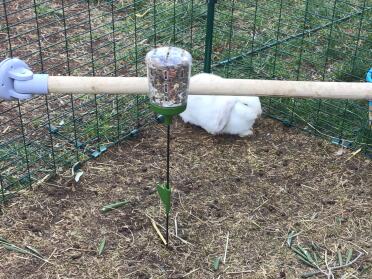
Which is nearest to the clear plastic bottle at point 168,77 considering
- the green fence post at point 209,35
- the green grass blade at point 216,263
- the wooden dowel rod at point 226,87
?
the wooden dowel rod at point 226,87

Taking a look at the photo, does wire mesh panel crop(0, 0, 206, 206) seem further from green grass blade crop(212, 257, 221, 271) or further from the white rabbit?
green grass blade crop(212, 257, 221, 271)

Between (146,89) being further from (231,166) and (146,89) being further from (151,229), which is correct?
(231,166)

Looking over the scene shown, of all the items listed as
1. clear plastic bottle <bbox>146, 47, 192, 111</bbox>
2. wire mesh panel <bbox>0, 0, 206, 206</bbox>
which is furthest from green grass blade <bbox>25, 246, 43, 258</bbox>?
clear plastic bottle <bbox>146, 47, 192, 111</bbox>

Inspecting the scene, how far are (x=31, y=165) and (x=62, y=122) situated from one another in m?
0.44

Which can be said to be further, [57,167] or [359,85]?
[57,167]

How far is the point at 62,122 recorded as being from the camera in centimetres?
402

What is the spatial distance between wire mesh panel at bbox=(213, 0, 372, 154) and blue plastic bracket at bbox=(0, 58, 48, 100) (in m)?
1.86

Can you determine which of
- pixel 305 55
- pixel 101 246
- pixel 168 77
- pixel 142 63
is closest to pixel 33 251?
pixel 101 246

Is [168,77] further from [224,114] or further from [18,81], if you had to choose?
[224,114]

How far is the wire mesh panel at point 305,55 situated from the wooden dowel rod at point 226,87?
1221mm

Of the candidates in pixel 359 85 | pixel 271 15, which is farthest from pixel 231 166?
pixel 271 15

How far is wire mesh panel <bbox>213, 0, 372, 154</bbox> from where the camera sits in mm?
4129

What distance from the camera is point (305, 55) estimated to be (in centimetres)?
481

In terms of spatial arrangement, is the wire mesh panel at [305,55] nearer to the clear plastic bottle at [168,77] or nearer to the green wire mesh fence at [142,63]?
the green wire mesh fence at [142,63]
